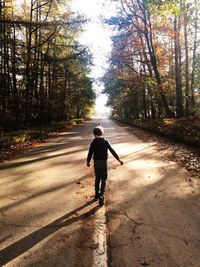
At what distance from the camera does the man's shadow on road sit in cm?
398

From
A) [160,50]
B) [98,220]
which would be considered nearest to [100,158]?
[98,220]

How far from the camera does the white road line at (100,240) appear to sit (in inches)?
149

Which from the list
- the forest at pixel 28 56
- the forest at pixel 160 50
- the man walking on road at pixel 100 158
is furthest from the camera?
the forest at pixel 160 50

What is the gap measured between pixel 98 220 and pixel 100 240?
831 mm

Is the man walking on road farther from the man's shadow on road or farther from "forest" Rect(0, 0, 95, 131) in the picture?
"forest" Rect(0, 0, 95, 131)

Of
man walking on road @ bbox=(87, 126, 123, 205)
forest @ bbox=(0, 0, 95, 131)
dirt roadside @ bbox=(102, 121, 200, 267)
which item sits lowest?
dirt roadside @ bbox=(102, 121, 200, 267)

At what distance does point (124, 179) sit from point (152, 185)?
0.95m

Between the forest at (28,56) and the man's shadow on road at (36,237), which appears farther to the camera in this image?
the forest at (28,56)

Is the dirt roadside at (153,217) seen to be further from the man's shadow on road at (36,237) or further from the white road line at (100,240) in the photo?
the man's shadow on road at (36,237)

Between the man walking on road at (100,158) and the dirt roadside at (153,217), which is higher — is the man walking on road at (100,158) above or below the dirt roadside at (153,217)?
above

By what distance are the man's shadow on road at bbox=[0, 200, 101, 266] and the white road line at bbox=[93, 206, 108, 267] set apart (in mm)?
235

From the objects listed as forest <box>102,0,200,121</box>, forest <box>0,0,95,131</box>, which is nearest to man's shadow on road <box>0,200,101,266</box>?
forest <box>0,0,95,131</box>

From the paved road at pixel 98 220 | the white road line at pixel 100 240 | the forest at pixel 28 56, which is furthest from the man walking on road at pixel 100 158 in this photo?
the forest at pixel 28 56

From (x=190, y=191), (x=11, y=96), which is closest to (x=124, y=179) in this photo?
(x=190, y=191)
